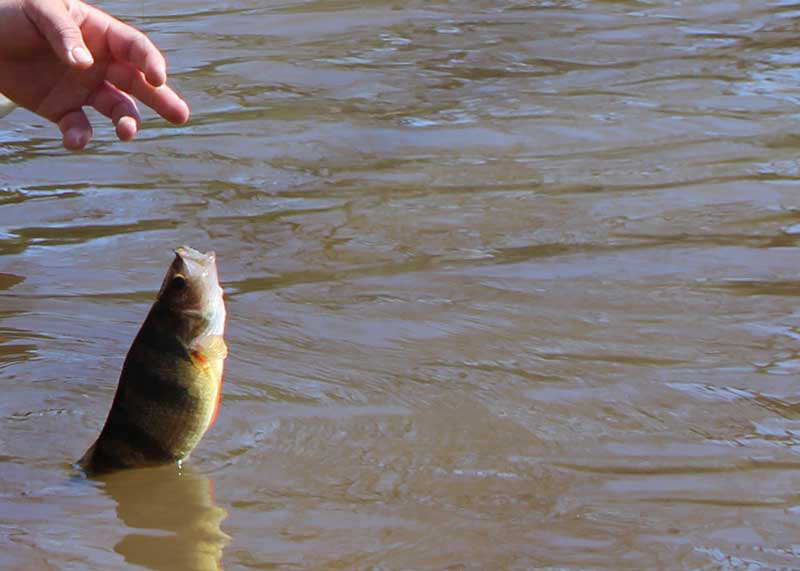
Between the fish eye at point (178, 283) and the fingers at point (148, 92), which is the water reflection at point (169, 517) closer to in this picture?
the fish eye at point (178, 283)

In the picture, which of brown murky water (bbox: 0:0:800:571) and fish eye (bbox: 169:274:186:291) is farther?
brown murky water (bbox: 0:0:800:571)

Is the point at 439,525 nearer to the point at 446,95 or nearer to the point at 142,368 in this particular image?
the point at 142,368

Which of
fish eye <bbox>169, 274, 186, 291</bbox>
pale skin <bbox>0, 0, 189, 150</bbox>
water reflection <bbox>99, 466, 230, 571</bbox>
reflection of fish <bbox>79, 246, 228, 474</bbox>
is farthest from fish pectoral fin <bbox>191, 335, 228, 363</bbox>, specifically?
pale skin <bbox>0, 0, 189, 150</bbox>

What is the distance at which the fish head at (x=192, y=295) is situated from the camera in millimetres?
3480

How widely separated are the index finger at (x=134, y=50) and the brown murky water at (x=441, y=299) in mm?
1003

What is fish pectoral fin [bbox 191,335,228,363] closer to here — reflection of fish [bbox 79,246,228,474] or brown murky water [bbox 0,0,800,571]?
reflection of fish [bbox 79,246,228,474]

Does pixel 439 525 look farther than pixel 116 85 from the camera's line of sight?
No

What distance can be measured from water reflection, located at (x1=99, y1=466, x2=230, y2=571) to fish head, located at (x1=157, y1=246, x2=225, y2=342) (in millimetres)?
469

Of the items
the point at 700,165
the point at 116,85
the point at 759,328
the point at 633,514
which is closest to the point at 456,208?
the point at 700,165

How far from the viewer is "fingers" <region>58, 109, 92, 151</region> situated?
3.99 m

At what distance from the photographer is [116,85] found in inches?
161

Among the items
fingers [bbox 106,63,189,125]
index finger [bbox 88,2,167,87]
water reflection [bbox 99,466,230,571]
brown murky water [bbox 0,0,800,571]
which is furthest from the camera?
fingers [bbox 106,63,189,125]

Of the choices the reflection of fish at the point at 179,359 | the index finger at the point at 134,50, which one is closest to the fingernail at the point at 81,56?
the index finger at the point at 134,50

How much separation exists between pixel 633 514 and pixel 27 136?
4489 mm
